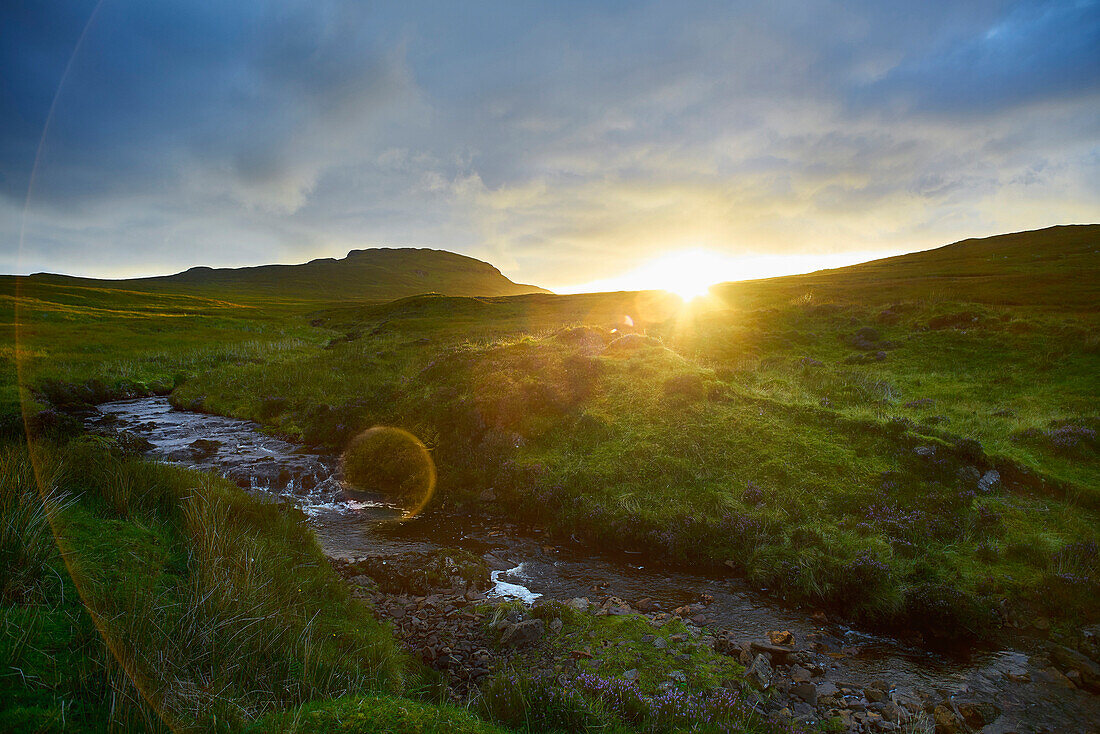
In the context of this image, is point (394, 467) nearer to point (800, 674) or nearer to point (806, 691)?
point (800, 674)

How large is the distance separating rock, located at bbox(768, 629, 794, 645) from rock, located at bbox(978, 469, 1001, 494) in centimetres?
744

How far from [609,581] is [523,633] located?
3011mm

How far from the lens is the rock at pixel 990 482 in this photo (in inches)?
460

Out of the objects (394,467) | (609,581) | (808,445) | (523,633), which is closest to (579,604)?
(609,581)

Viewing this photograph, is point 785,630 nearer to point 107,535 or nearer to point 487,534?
point 487,534

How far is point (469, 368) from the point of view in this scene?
2117 cm

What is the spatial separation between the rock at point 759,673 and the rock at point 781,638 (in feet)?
2.33

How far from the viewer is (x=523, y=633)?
7863mm

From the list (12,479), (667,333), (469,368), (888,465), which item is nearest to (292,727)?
(12,479)

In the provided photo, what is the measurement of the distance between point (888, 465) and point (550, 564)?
30.5 ft

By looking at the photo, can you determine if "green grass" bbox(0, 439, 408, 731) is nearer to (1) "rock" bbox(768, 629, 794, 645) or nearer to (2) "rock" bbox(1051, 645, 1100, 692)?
(1) "rock" bbox(768, 629, 794, 645)

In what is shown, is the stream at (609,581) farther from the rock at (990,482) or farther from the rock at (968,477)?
the rock at (990,482)

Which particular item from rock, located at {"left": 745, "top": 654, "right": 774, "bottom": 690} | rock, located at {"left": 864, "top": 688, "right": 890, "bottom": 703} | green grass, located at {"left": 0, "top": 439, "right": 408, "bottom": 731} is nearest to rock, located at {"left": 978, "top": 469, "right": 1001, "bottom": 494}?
rock, located at {"left": 864, "top": 688, "right": 890, "bottom": 703}

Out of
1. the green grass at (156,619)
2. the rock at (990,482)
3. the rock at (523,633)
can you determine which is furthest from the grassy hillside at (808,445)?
the green grass at (156,619)
